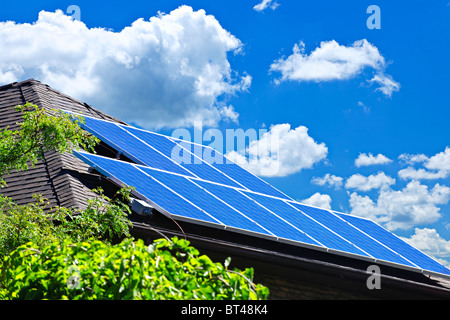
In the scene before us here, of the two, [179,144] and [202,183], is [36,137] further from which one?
[179,144]

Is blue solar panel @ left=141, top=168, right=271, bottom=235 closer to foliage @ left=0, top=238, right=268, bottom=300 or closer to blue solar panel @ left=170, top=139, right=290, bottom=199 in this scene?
blue solar panel @ left=170, top=139, right=290, bottom=199

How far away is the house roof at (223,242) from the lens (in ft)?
38.5

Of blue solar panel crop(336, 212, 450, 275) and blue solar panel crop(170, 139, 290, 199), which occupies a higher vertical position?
blue solar panel crop(170, 139, 290, 199)

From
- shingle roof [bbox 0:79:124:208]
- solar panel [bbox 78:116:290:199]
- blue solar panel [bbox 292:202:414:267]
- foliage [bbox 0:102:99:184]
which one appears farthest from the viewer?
solar panel [bbox 78:116:290:199]

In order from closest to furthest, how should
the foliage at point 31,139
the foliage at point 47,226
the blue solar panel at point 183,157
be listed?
the foliage at point 47,226
the foliage at point 31,139
the blue solar panel at point 183,157

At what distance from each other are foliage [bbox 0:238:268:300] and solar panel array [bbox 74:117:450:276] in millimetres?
4873

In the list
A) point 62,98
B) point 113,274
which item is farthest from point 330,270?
point 62,98

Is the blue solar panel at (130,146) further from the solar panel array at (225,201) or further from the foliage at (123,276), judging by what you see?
the foliage at (123,276)

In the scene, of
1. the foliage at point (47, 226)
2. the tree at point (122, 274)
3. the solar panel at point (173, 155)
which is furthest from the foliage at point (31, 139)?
the solar panel at point (173, 155)

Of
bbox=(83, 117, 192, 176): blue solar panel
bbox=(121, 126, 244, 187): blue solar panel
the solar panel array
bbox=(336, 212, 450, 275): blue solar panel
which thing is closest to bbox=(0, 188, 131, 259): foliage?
the solar panel array

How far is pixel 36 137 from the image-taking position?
938 cm

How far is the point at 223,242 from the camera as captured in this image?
38.8ft

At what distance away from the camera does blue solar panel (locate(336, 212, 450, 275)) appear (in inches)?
646
